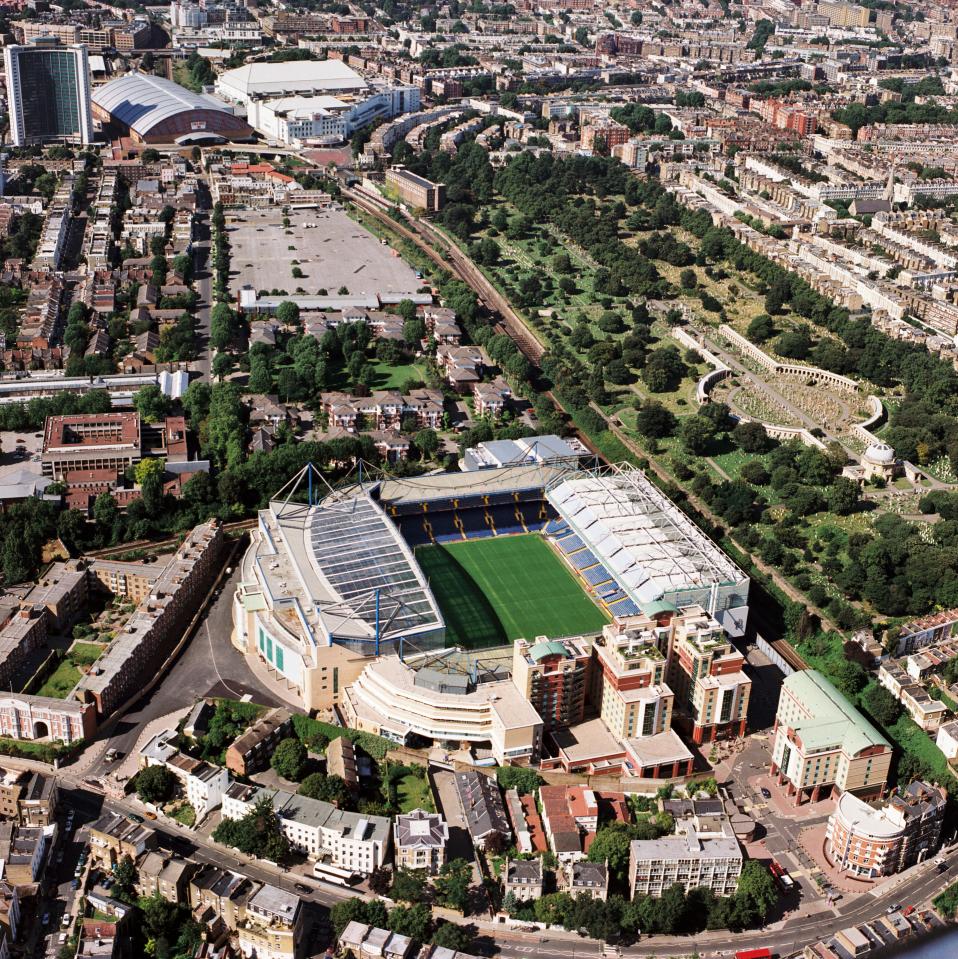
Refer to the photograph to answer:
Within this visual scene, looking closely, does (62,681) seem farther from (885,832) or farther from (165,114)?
(165,114)

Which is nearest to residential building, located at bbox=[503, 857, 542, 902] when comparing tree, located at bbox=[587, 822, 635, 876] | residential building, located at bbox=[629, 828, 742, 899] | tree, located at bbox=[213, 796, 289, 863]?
tree, located at bbox=[587, 822, 635, 876]

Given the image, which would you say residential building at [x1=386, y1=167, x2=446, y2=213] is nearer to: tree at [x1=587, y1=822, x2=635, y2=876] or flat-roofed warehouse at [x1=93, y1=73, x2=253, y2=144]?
flat-roofed warehouse at [x1=93, y1=73, x2=253, y2=144]

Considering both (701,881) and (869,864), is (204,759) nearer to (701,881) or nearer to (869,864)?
(701,881)

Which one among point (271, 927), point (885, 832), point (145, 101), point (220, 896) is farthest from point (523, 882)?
point (145, 101)

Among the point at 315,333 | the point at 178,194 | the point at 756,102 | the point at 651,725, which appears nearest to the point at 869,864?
the point at 651,725

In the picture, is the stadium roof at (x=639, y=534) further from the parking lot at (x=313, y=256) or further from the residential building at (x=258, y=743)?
the parking lot at (x=313, y=256)


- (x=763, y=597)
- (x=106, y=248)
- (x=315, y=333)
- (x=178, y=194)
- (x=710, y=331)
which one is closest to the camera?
(x=763, y=597)
